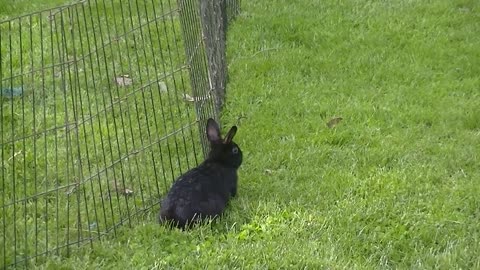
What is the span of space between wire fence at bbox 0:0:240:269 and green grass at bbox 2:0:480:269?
272 millimetres

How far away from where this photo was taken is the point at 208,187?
510cm

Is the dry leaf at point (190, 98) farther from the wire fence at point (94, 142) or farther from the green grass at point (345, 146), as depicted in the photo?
the green grass at point (345, 146)

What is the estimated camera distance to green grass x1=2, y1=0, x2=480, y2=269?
15.3ft

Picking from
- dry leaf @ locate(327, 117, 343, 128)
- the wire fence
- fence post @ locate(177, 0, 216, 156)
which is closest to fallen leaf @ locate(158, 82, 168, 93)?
the wire fence

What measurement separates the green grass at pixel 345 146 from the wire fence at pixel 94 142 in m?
0.27

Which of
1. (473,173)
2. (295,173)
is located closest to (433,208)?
(473,173)

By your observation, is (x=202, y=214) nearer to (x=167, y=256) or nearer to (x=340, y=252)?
(x=167, y=256)

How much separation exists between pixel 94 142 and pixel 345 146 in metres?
1.88

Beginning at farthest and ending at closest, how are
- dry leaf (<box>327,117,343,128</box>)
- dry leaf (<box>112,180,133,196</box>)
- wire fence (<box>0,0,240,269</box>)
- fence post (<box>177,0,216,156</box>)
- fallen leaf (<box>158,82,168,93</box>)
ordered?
fallen leaf (<box>158,82,168,93</box>) < dry leaf (<box>327,117,343,128</box>) < fence post (<box>177,0,216,156</box>) < dry leaf (<box>112,180,133,196</box>) < wire fence (<box>0,0,240,269</box>)

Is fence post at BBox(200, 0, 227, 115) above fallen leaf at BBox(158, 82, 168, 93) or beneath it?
above

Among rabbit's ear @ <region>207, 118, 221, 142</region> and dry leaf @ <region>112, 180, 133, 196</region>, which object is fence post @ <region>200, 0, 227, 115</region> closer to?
rabbit's ear @ <region>207, 118, 221, 142</region>

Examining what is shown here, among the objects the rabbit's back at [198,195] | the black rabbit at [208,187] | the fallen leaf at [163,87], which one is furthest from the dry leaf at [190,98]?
the rabbit's back at [198,195]

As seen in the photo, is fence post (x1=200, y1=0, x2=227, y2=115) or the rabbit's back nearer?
the rabbit's back

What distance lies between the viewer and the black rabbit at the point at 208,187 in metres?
4.93
